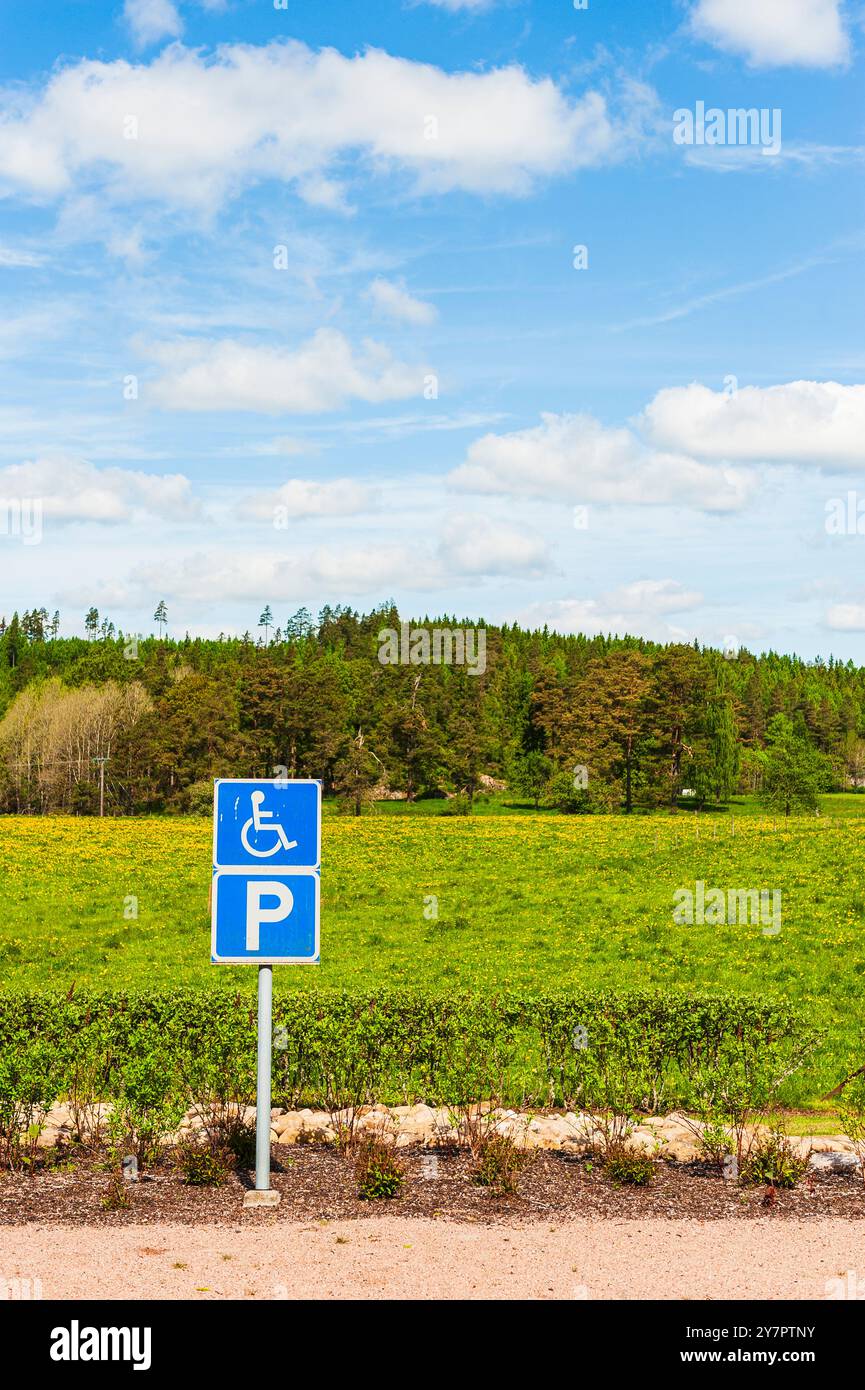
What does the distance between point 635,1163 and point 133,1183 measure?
3886mm

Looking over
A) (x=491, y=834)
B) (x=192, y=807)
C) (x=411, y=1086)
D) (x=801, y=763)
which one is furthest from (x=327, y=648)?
(x=411, y=1086)

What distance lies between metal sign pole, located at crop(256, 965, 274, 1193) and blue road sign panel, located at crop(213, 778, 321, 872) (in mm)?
823

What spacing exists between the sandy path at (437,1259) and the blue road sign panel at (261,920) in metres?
1.85

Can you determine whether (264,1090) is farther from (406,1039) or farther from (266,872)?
(406,1039)

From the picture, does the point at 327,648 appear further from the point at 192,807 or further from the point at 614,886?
the point at 614,886

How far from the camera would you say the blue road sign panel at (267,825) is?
352 inches

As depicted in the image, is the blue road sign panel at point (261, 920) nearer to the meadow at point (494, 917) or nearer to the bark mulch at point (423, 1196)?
the bark mulch at point (423, 1196)

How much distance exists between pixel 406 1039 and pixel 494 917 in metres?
18.7

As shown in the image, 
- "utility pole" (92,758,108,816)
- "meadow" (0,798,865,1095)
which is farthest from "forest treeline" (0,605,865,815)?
"meadow" (0,798,865,1095)

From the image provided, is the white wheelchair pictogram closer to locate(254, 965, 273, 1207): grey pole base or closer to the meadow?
locate(254, 965, 273, 1207): grey pole base

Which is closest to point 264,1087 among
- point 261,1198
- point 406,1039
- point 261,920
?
point 261,1198

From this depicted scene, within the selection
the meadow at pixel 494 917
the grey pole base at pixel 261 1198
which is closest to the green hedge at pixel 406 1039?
the meadow at pixel 494 917

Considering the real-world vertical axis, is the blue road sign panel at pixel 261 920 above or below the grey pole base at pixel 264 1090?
above
